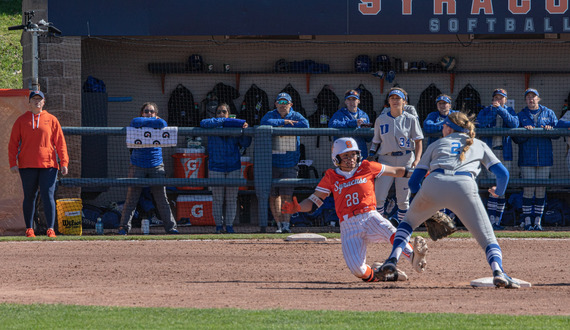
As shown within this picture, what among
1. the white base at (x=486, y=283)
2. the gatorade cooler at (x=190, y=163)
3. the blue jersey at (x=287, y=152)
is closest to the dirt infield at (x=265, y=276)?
the white base at (x=486, y=283)

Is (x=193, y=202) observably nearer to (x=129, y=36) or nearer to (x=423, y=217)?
(x=129, y=36)

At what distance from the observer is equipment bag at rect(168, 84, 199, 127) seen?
14.6 metres

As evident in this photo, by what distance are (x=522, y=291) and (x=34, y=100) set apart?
7214 mm

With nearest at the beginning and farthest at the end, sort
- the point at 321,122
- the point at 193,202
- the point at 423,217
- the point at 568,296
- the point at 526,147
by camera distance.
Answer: the point at 568,296
the point at 423,217
the point at 526,147
the point at 193,202
the point at 321,122

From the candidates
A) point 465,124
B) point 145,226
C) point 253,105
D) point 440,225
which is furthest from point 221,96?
point 465,124

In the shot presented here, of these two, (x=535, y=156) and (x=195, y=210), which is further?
(x=195, y=210)

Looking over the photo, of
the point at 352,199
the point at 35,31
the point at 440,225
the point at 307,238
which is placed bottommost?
the point at 307,238

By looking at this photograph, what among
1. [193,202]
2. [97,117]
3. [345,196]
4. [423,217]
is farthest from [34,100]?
[423,217]

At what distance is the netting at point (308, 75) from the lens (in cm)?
1446

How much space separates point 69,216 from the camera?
38.9ft

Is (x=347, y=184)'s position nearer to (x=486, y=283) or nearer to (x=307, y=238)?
(x=486, y=283)

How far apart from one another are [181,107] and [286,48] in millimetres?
2096

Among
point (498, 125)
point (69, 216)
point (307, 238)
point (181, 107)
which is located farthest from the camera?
point (181, 107)

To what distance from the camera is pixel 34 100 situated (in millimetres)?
11398
